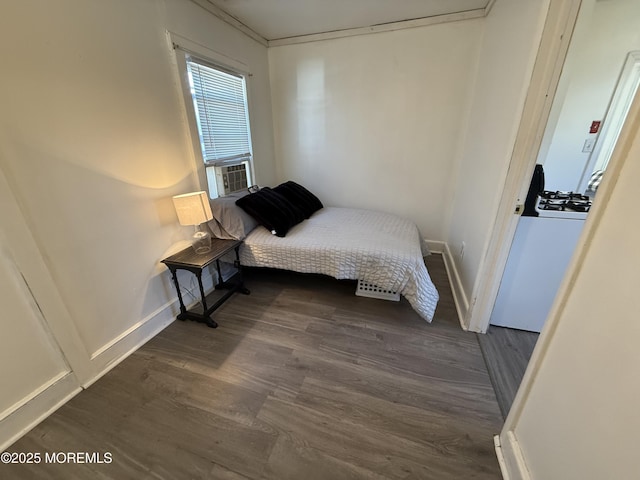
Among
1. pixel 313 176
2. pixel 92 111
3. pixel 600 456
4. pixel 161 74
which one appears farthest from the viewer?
pixel 313 176

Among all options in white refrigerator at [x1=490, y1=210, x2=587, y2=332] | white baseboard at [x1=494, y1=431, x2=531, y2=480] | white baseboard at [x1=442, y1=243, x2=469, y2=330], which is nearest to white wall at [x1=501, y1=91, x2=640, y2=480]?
white baseboard at [x1=494, y1=431, x2=531, y2=480]

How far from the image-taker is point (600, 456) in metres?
0.69

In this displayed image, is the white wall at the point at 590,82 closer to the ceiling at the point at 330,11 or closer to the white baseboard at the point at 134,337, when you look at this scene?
the ceiling at the point at 330,11

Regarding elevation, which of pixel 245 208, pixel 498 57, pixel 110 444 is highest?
pixel 498 57

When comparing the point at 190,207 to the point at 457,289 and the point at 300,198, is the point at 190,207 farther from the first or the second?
the point at 457,289

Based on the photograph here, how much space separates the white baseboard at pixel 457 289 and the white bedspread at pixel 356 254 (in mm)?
295

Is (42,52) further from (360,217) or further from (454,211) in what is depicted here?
(454,211)

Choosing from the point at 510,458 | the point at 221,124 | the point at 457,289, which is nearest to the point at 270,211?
the point at 221,124

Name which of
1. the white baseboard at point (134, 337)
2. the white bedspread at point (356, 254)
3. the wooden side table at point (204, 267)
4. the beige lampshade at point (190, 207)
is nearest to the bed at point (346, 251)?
the white bedspread at point (356, 254)

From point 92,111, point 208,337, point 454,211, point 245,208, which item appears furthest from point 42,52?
point 454,211

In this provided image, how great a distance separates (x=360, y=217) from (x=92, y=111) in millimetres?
2266

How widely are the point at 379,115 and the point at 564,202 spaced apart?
1.95 m

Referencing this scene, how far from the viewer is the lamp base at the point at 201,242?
205 centimetres

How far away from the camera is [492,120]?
1939 millimetres
